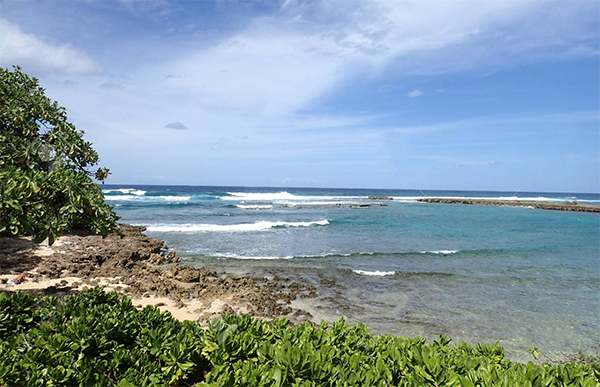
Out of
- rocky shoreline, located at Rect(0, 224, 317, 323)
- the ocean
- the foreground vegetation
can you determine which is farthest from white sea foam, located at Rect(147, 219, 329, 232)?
the foreground vegetation

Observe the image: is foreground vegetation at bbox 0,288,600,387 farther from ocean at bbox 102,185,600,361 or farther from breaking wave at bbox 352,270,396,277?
breaking wave at bbox 352,270,396,277

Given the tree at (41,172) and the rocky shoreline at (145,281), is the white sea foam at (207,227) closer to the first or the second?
the rocky shoreline at (145,281)

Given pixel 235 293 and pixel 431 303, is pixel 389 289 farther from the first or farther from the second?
pixel 235 293

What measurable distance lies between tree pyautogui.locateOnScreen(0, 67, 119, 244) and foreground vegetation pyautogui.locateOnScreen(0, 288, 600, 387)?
1055mm

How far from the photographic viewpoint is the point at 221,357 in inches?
124

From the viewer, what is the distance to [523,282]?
39.4ft

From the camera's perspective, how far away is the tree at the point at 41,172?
164 inches

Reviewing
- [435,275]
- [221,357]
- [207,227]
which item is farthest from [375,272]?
[207,227]

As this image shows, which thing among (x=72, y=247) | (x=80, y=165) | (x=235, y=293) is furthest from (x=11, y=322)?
(x=72, y=247)

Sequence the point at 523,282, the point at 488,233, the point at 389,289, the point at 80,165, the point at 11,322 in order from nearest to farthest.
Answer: the point at 11,322 → the point at 80,165 → the point at 389,289 → the point at 523,282 → the point at 488,233

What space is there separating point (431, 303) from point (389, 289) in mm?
1497

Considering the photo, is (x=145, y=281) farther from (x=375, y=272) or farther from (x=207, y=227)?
(x=207, y=227)

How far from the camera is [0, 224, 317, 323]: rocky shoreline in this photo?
8.46 metres

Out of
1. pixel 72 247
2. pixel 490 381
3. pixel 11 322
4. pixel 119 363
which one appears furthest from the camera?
pixel 72 247
